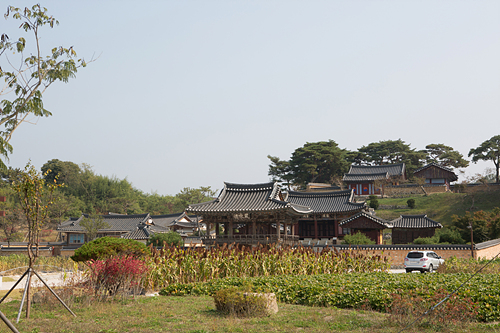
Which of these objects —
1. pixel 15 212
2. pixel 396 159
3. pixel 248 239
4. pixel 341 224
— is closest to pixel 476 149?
pixel 396 159

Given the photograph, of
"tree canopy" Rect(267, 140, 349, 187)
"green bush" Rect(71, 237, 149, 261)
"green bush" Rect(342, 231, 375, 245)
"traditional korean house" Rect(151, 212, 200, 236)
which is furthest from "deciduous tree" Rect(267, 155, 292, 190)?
"green bush" Rect(71, 237, 149, 261)

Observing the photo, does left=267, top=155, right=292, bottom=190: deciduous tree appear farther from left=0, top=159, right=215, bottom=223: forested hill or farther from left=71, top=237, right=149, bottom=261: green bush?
left=71, top=237, right=149, bottom=261: green bush

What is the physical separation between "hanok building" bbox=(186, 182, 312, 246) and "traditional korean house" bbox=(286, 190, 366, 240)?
8.02 m

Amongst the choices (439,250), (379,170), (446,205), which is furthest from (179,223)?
(439,250)

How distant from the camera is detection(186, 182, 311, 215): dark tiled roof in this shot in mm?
27875

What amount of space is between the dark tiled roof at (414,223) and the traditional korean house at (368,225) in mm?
2255

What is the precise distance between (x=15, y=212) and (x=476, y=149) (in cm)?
6390

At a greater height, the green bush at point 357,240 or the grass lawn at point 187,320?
the green bush at point 357,240

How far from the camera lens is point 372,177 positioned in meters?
61.1

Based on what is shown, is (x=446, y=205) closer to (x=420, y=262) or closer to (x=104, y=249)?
(x=420, y=262)

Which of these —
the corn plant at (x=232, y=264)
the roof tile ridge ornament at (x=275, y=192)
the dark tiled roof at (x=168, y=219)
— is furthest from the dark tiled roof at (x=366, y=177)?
the corn plant at (x=232, y=264)

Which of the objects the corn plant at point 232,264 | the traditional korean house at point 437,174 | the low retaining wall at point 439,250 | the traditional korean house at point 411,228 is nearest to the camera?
the corn plant at point 232,264

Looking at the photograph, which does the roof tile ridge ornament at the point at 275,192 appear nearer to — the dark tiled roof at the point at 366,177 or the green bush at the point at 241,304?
the green bush at the point at 241,304

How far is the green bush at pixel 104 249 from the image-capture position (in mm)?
13062
